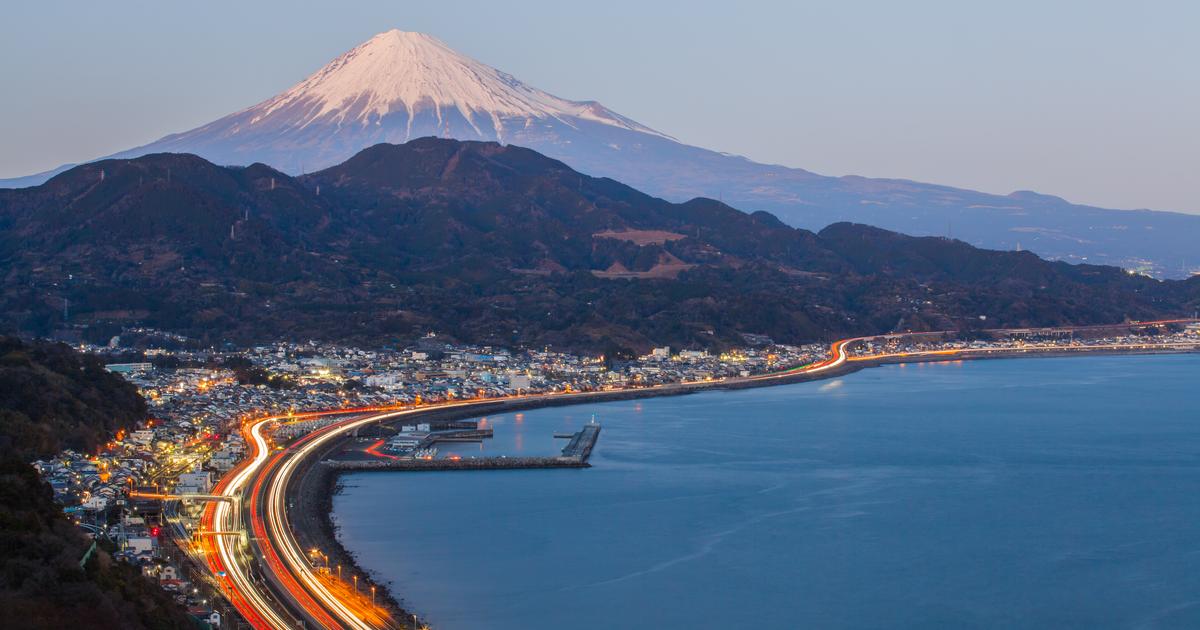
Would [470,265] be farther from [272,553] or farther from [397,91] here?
[272,553]

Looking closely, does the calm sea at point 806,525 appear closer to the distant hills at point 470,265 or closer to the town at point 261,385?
the town at point 261,385

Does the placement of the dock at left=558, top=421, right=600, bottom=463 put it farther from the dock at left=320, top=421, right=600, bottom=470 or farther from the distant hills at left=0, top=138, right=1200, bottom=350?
the distant hills at left=0, top=138, right=1200, bottom=350

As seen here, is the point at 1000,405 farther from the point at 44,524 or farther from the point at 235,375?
the point at 44,524

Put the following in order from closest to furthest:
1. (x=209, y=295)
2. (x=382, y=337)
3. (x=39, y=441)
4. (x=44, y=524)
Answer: (x=44, y=524)
(x=39, y=441)
(x=382, y=337)
(x=209, y=295)

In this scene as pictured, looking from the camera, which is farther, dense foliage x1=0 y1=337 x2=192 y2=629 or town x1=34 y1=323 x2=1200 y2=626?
town x1=34 y1=323 x2=1200 y2=626

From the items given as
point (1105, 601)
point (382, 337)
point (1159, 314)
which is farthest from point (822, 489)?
point (1159, 314)

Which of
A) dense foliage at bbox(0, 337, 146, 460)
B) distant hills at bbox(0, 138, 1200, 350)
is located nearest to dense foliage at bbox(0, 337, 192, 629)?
dense foliage at bbox(0, 337, 146, 460)

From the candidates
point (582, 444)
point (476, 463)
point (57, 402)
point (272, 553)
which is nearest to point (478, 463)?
point (476, 463)
